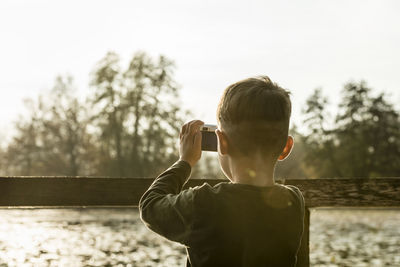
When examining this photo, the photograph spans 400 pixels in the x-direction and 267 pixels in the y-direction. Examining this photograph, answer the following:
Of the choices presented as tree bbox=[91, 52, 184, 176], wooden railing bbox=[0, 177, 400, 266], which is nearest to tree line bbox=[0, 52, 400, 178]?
tree bbox=[91, 52, 184, 176]

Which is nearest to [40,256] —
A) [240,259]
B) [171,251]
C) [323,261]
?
[171,251]

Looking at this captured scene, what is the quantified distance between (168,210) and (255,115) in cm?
45

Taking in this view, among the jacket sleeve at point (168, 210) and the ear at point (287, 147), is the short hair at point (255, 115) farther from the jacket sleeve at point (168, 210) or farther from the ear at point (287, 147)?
the jacket sleeve at point (168, 210)

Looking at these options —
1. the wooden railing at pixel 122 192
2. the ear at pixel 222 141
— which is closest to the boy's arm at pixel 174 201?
the ear at pixel 222 141

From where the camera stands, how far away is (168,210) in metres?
1.85

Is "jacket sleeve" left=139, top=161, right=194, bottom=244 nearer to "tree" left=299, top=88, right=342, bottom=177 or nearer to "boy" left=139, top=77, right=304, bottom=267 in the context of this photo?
"boy" left=139, top=77, right=304, bottom=267

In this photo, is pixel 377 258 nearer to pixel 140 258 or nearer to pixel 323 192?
pixel 140 258

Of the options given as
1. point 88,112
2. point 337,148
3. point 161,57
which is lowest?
point 337,148

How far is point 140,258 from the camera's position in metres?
9.78

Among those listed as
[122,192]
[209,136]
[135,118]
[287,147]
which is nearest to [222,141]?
[209,136]

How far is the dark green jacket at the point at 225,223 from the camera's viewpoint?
6.02ft

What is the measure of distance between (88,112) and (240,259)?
39.4 metres

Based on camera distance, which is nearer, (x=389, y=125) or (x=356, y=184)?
(x=356, y=184)

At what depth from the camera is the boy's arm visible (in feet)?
6.04
